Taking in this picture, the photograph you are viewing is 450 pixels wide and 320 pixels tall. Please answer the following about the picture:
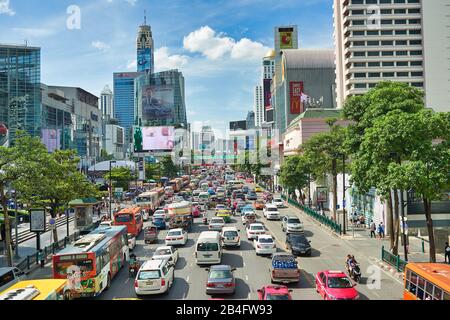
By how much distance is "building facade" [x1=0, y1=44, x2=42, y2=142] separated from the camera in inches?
3425

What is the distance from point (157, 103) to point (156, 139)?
209 feet

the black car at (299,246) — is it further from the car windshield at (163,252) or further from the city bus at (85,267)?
the city bus at (85,267)

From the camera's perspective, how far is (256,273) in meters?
23.6

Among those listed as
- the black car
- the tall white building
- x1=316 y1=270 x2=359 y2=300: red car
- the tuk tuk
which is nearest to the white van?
the black car

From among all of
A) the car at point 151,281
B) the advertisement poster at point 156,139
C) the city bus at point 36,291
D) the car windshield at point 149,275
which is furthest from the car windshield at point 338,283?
the advertisement poster at point 156,139

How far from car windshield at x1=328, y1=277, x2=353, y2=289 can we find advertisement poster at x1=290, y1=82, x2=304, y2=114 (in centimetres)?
12083

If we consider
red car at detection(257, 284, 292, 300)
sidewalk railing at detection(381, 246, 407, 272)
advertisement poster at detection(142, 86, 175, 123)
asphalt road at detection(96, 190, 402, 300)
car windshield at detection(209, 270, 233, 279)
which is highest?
advertisement poster at detection(142, 86, 175, 123)

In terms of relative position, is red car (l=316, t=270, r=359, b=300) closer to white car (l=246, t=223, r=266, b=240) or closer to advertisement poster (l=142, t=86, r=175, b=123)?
white car (l=246, t=223, r=266, b=240)

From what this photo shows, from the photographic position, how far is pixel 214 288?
1828cm

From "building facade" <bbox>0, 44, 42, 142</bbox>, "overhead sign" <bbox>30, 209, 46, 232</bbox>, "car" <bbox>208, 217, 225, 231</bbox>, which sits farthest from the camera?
"building facade" <bbox>0, 44, 42, 142</bbox>

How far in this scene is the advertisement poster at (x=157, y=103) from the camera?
17288 cm

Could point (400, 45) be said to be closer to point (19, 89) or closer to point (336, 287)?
point (19, 89)

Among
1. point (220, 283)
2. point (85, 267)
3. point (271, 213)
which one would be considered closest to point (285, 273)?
point (220, 283)
